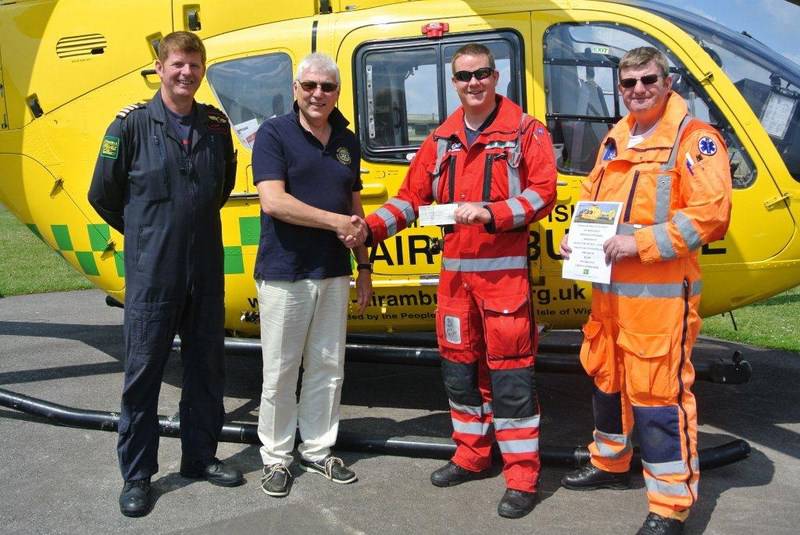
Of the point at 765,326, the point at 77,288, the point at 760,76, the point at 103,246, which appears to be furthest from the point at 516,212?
the point at 77,288

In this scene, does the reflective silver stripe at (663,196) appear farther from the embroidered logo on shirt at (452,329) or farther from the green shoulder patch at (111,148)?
the green shoulder patch at (111,148)

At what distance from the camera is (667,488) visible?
3246 mm

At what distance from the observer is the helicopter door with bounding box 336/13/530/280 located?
4477 millimetres

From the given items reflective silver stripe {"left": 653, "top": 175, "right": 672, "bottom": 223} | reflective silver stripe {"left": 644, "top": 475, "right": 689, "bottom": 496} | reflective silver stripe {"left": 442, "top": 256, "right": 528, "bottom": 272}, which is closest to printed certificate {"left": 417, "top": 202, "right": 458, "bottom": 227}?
reflective silver stripe {"left": 442, "top": 256, "right": 528, "bottom": 272}

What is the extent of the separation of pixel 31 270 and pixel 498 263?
1103 cm

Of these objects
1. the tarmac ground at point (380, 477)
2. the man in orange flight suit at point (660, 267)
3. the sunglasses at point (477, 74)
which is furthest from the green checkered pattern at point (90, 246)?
the man in orange flight suit at point (660, 267)

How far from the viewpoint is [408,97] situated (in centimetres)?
453

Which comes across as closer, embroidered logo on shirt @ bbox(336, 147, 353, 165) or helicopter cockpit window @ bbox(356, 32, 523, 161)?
embroidered logo on shirt @ bbox(336, 147, 353, 165)

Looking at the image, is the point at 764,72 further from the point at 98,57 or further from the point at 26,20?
the point at 26,20

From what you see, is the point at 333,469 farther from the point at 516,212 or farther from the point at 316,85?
the point at 316,85

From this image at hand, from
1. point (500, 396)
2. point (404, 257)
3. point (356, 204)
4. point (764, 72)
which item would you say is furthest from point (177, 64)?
point (764, 72)

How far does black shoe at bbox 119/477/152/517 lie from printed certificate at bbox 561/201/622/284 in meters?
2.25

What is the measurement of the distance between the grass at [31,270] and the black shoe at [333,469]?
21.7ft

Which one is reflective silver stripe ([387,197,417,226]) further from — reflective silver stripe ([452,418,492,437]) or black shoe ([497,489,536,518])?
black shoe ([497,489,536,518])
